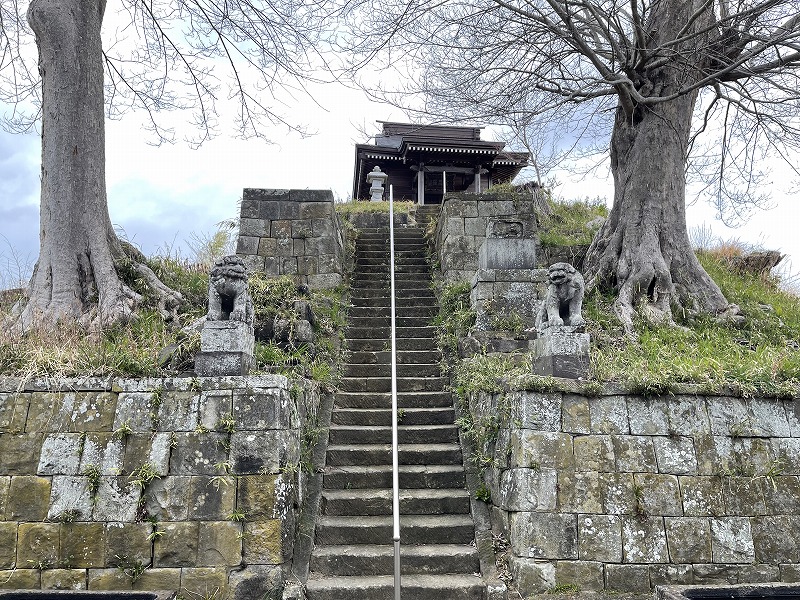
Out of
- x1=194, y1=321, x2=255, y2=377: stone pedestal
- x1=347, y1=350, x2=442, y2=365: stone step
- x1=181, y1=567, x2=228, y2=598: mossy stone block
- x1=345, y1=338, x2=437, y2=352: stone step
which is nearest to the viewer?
x1=181, y1=567, x2=228, y2=598: mossy stone block

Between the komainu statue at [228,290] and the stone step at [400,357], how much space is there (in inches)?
103

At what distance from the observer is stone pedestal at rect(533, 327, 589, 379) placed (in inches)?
186

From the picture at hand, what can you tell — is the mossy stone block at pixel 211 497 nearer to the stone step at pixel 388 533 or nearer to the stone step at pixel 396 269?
the stone step at pixel 388 533

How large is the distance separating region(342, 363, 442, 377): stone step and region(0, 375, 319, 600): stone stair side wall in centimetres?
234

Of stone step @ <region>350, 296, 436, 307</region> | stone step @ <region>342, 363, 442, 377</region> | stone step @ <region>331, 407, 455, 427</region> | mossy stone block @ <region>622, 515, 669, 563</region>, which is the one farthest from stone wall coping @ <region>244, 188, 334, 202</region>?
mossy stone block @ <region>622, 515, 669, 563</region>

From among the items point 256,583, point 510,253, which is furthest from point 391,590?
point 510,253

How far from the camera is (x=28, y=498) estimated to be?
439cm

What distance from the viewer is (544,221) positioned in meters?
12.2

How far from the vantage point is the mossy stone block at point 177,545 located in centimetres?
430

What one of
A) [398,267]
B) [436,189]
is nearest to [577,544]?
[398,267]

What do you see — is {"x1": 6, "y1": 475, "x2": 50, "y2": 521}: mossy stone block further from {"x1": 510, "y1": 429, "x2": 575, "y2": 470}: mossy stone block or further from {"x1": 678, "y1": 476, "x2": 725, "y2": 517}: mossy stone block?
{"x1": 678, "y1": 476, "x2": 725, "y2": 517}: mossy stone block

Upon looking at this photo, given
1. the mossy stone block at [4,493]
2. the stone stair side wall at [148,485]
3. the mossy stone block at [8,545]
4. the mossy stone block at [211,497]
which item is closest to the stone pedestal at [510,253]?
the stone stair side wall at [148,485]

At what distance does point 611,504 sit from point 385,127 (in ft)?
64.4

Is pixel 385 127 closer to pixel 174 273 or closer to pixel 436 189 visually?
pixel 436 189
